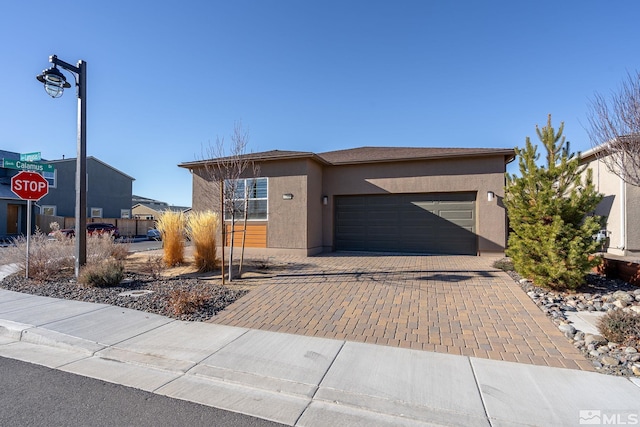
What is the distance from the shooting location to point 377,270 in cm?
915

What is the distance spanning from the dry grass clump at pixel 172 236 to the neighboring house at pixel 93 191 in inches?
999

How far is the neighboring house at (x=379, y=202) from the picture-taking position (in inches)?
470

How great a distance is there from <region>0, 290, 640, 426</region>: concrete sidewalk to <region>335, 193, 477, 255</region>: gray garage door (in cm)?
914

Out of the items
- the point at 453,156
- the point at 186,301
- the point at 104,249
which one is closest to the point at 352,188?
the point at 453,156

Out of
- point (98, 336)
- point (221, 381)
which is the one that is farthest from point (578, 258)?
point (98, 336)

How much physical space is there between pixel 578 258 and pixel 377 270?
4.50m

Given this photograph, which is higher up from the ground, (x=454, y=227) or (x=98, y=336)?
(x=454, y=227)

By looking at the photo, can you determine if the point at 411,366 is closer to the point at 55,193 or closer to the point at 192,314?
the point at 192,314

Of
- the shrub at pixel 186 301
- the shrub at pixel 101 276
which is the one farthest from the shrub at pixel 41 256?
the shrub at pixel 186 301

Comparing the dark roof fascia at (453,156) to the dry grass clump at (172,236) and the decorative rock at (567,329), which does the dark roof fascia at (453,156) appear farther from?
the decorative rock at (567,329)

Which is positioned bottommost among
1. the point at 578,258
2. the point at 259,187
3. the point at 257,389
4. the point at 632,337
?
the point at 257,389

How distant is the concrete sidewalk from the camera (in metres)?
2.90

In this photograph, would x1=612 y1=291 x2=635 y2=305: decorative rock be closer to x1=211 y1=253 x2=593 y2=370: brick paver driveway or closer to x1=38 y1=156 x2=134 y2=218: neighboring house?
x1=211 y1=253 x2=593 y2=370: brick paver driveway

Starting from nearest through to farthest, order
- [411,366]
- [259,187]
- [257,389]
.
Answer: [257,389], [411,366], [259,187]
